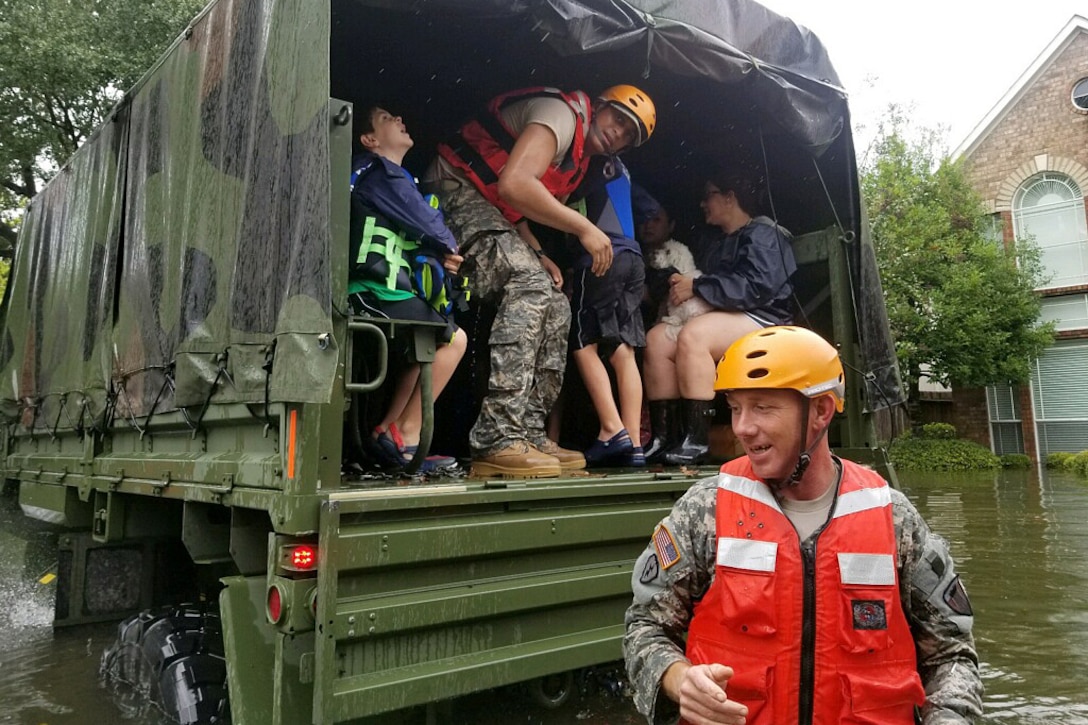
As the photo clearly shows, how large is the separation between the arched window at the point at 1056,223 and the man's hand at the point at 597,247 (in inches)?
786

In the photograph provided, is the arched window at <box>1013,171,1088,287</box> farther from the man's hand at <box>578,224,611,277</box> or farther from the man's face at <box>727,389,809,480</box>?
the man's face at <box>727,389,809,480</box>

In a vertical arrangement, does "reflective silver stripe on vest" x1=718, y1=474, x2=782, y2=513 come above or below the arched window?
below

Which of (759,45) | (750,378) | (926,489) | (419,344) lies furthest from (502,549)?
(926,489)

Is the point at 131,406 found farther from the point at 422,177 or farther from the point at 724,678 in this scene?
the point at 724,678

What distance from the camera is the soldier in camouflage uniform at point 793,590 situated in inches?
63.6

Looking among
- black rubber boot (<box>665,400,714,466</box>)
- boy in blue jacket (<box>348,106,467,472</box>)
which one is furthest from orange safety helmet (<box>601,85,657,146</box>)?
black rubber boot (<box>665,400,714,466</box>)

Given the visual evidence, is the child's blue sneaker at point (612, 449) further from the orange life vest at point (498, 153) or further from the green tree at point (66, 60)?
the green tree at point (66, 60)

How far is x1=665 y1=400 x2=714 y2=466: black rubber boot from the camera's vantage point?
427 centimetres

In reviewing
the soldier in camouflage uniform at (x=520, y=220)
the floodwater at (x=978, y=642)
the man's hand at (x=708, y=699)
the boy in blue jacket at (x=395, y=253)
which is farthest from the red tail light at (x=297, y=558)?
the man's hand at (x=708, y=699)

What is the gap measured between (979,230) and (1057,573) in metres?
15.4

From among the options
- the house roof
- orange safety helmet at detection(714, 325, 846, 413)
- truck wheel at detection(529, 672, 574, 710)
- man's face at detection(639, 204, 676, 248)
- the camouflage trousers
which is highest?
the house roof

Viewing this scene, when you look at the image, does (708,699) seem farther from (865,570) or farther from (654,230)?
(654,230)

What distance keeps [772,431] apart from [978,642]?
3.97 metres

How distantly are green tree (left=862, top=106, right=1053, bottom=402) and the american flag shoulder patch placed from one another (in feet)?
57.7
